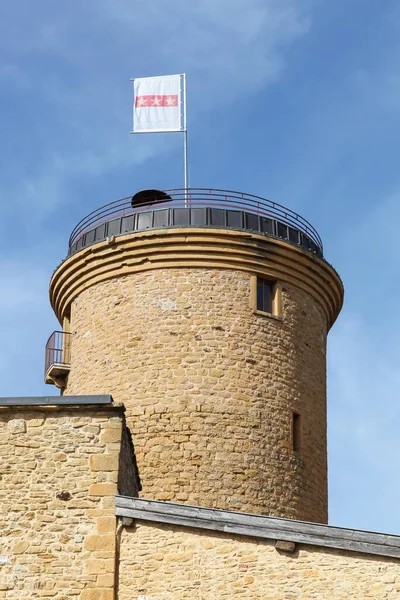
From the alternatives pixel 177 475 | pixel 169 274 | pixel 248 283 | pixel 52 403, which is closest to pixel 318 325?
pixel 248 283

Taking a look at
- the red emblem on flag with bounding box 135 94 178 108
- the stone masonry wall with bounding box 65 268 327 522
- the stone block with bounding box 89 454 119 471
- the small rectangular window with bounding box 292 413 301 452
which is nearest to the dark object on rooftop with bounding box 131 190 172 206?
the stone masonry wall with bounding box 65 268 327 522

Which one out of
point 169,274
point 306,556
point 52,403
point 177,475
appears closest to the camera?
point 306,556

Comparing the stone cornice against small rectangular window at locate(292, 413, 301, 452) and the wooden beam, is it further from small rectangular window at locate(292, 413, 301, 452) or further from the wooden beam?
the wooden beam

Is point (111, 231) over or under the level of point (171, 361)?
over

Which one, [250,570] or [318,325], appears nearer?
[250,570]

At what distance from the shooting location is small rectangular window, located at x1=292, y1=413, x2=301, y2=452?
2048 cm

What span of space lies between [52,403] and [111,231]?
23.3ft

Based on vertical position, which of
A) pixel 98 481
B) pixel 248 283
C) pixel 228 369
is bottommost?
pixel 98 481

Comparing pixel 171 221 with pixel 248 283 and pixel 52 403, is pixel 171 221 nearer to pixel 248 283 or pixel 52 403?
pixel 248 283

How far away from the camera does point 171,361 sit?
66.0 feet

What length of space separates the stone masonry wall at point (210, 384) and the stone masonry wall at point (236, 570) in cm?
460

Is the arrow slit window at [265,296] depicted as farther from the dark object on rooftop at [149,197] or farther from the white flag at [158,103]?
the white flag at [158,103]

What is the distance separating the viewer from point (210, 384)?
785 inches

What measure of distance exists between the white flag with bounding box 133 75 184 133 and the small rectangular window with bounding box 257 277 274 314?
15.7 feet
